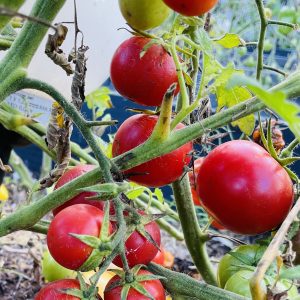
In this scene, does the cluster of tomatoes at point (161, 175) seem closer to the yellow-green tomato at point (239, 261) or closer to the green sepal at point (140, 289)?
the green sepal at point (140, 289)

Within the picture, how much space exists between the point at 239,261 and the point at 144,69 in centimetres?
29

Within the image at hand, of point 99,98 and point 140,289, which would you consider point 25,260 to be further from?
point 140,289

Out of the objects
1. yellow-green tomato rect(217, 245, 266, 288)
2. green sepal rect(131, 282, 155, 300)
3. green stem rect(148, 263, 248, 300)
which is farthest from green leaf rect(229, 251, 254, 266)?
green sepal rect(131, 282, 155, 300)

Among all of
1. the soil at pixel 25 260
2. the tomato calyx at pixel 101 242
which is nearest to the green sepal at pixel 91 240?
the tomato calyx at pixel 101 242

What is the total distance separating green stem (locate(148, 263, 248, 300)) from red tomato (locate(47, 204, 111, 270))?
0.12 meters

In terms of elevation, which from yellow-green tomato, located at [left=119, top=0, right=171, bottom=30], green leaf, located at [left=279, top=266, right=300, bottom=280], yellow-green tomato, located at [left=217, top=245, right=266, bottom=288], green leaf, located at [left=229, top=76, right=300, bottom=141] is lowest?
yellow-green tomato, located at [left=217, top=245, right=266, bottom=288]

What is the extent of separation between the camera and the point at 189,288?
1.87 feet

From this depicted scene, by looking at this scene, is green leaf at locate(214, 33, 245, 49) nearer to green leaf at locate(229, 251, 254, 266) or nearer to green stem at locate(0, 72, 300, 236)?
green stem at locate(0, 72, 300, 236)

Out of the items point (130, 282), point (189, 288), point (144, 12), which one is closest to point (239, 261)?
point (189, 288)

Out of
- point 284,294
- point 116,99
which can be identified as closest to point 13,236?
point 116,99

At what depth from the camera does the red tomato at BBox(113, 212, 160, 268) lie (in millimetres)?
528

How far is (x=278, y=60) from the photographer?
2402mm

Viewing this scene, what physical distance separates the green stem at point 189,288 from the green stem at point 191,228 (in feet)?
0.38

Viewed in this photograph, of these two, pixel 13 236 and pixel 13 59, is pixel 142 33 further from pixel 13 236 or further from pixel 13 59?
pixel 13 236
